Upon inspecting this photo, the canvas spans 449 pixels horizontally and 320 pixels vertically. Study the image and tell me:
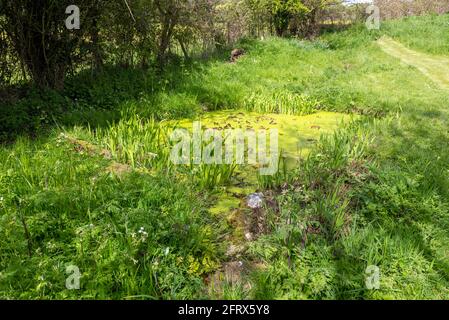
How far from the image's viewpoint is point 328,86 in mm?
8398

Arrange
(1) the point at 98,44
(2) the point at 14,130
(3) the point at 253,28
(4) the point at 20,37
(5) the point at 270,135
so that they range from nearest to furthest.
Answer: (2) the point at 14,130 < (5) the point at 270,135 < (4) the point at 20,37 < (1) the point at 98,44 < (3) the point at 253,28

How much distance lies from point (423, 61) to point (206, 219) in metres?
11.6

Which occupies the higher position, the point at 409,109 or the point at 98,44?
the point at 98,44

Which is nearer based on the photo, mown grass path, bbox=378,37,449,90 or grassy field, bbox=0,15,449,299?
grassy field, bbox=0,15,449,299

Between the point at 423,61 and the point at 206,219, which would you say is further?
the point at 423,61

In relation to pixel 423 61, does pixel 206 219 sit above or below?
below

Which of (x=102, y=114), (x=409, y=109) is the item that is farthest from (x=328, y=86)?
(x=102, y=114)

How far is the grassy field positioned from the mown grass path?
4.73 m

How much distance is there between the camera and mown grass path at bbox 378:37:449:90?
9.63 meters

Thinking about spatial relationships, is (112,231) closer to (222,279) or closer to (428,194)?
(222,279)

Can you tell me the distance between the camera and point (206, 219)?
326 cm
